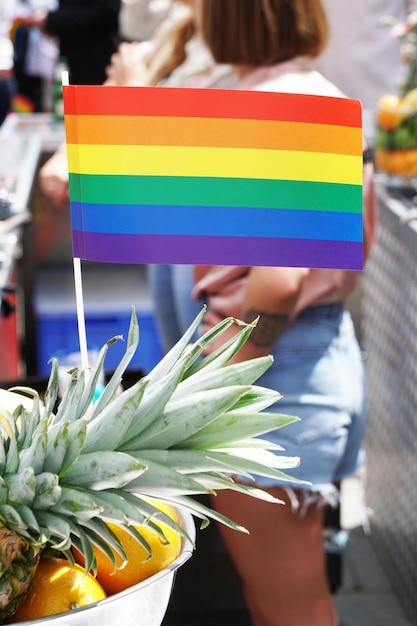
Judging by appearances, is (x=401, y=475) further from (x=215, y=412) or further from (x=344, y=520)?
(x=215, y=412)

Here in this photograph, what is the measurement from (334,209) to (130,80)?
7.43ft

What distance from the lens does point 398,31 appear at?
3.33 metres

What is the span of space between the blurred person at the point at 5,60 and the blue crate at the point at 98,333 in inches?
104

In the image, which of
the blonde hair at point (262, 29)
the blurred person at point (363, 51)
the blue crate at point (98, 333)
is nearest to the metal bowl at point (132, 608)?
the blonde hair at point (262, 29)

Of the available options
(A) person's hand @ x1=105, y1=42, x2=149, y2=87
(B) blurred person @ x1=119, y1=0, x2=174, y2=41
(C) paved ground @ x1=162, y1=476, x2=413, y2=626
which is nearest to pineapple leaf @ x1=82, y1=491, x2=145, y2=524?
(C) paved ground @ x1=162, y1=476, x2=413, y2=626

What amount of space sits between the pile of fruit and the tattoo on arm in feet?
3.78

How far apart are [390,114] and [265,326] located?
1.20 metres

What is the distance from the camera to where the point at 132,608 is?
943 millimetres

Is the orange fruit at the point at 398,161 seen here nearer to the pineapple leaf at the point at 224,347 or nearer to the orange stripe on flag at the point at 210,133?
the orange stripe on flag at the point at 210,133

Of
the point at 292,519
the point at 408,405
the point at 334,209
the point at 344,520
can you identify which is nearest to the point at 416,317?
the point at 408,405

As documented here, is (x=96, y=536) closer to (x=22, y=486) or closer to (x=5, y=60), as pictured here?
(x=22, y=486)

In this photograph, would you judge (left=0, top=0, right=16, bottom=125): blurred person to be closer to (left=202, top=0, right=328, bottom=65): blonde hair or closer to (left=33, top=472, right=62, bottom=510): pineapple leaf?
(left=202, top=0, right=328, bottom=65): blonde hair

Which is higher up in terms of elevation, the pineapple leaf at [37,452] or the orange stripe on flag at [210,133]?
the orange stripe on flag at [210,133]

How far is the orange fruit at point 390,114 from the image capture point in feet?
9.92
